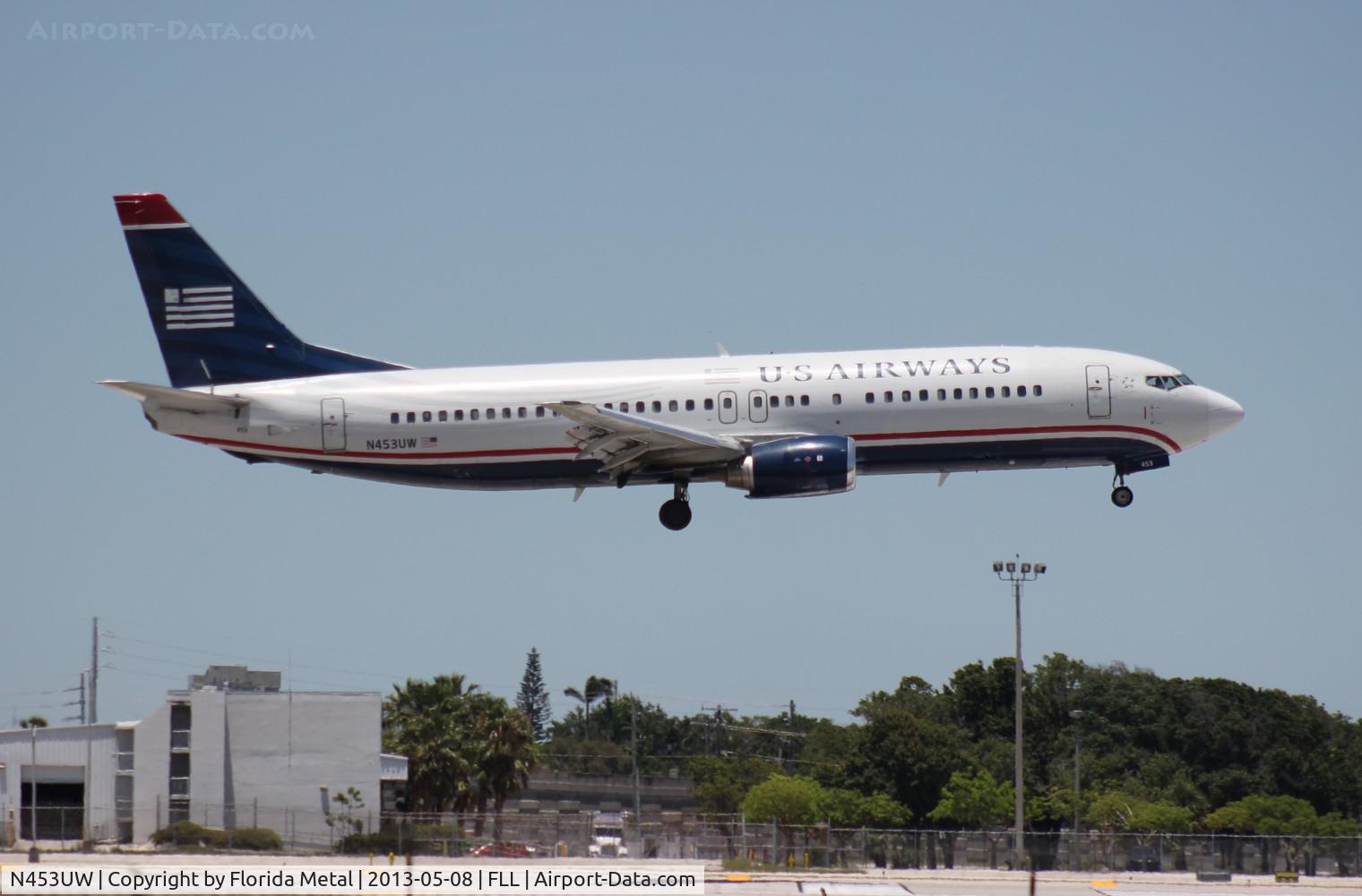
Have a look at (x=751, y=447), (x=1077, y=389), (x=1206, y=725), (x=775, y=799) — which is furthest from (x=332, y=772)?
(x=1206, y=725)

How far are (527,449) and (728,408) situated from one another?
19.7ft

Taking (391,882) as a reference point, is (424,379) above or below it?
above

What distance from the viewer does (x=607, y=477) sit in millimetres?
53469

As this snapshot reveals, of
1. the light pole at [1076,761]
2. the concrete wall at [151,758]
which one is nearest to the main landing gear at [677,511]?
the concrete wall at [151,758]

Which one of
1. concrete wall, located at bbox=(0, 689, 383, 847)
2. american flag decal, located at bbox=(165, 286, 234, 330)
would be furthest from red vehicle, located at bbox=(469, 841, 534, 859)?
american flag decal, located at bbox=(165, 286, 234, 330)

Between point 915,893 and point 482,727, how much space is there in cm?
4487

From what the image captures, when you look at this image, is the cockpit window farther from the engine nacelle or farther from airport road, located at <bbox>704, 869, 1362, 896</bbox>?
airport road, located at <bbox>704, 869, 1362, 896</bbox>

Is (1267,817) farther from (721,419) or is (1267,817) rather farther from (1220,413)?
(721,419)

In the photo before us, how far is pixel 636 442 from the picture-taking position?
50875mm

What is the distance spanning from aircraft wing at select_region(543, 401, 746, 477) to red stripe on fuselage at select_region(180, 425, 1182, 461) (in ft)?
3.89

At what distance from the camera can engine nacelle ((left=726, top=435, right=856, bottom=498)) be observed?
1983 inches

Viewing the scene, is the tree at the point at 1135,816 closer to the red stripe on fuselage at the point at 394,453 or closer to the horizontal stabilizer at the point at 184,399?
the red stripe on fuselage at the point at 394,453

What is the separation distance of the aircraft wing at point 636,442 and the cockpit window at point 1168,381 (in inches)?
498

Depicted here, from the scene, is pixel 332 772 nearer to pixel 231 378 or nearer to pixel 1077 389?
pixel 231 378
